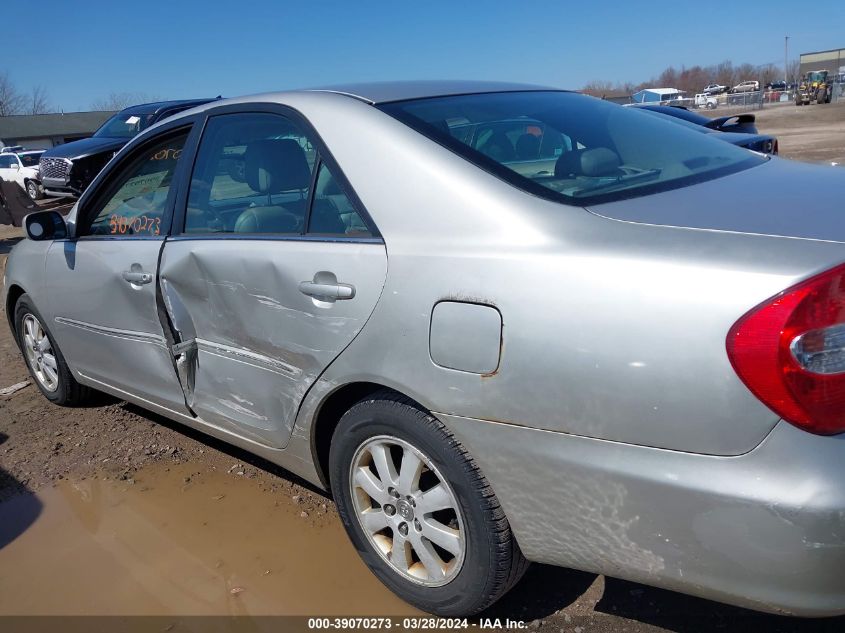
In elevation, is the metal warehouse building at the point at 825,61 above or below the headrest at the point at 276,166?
above

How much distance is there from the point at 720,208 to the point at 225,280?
1.73 m

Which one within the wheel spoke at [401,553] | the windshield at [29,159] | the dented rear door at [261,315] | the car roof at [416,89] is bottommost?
the wheel spoke at [401,553]

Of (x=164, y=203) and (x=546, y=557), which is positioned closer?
(x=546, y=557)

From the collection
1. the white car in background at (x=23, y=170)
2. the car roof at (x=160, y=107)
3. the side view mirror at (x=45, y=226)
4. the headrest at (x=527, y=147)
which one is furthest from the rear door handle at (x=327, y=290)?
the white car in background at (x=23, y=170)

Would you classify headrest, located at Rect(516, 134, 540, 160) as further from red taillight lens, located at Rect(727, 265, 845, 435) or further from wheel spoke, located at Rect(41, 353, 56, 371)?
wheel spoke, located at Rect(41, 353, 56, 371)

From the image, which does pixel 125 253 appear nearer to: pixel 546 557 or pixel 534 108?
pixel 534 108

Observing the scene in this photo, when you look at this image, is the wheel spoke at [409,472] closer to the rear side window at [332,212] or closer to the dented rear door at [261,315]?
the dented rear door at [261,315]

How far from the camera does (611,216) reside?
6.41 feet

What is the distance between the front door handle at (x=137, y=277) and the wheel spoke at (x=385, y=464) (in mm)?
1406

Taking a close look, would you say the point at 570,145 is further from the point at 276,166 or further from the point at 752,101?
the point at 752,101

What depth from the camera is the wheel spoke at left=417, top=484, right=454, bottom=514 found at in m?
2.22

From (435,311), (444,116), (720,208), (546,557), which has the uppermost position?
(444,116)

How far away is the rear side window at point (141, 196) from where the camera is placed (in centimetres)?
330

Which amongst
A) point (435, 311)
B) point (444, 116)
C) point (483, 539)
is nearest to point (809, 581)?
point (483, 539)
